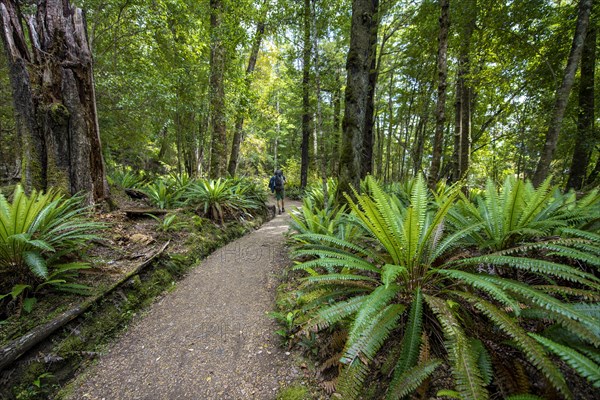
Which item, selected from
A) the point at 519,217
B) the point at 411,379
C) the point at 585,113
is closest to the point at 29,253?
the point at 411,379

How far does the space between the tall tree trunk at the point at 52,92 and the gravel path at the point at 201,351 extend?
267cm

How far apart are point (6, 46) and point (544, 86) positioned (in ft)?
37.9

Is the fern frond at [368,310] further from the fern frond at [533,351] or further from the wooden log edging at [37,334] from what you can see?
the wooden log edging at [37,334]

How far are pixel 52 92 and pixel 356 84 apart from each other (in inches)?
194

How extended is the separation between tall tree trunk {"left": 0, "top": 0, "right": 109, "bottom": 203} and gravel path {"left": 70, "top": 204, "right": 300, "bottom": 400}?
8.77 feet

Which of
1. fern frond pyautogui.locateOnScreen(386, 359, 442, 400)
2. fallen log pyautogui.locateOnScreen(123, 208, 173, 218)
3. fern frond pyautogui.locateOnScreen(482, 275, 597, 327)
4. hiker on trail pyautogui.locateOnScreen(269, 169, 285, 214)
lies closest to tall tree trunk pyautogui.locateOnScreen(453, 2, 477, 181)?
fern frond pyautogui.locateOnScreen(482, 275, 597, 327)

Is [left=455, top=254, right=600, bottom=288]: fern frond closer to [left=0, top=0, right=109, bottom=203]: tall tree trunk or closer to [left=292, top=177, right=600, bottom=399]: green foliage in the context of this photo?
[left=292, top=177, right=600, bottom=399]: green foliage

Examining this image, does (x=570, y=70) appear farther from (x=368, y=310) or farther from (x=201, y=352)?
(x=201, y=352)

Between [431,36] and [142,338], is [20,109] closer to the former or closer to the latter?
[142,338]

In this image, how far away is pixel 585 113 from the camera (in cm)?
605

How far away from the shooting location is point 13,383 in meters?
1.62

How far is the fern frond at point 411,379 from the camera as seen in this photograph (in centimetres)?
115

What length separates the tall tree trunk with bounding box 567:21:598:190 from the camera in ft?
18.8

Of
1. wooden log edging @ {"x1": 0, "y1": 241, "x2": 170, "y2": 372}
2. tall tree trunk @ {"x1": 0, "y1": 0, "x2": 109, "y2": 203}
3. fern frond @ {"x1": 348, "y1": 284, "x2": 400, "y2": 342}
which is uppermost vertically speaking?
tall tree trunk @ {"x1": 0, "y1": 0, "x2": 109, "y2": 203}
